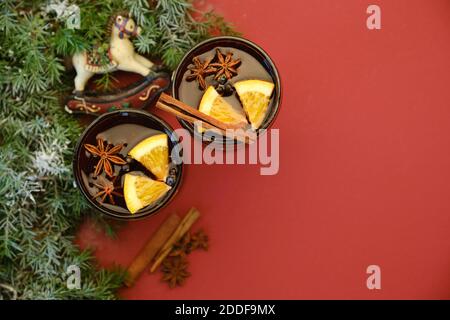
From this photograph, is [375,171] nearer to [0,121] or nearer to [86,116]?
[86,116]

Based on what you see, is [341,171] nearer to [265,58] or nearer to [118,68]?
[265,58]

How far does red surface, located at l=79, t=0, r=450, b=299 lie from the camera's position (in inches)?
52.6

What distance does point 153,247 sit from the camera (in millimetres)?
1314

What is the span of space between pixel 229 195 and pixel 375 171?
32 cm

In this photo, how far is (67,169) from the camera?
123cm

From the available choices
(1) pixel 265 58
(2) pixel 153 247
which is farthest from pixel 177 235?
(1) pixel 265 58

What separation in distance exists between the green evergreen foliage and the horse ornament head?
15mm

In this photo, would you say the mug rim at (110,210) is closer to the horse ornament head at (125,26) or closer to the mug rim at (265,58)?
the mug rim at (265,58)

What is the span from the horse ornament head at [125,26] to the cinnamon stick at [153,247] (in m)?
0.39

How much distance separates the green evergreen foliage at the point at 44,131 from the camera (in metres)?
1.22

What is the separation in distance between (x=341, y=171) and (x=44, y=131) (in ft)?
2.06

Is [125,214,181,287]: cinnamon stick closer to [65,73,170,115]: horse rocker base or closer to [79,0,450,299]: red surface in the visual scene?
[79,0,450,299]: red surface

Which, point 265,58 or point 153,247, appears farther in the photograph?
point 153,247
